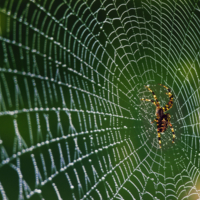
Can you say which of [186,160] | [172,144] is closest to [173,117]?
[172,144]

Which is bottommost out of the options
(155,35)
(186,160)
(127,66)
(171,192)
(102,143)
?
(171,192)

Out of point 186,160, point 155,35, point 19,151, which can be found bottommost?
point 186,160

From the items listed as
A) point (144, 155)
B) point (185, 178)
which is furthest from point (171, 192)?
point (144, 155)

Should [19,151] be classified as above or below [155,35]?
below

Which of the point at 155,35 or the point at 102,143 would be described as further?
the point at 155,35

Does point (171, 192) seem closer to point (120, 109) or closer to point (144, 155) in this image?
point (144, 155)

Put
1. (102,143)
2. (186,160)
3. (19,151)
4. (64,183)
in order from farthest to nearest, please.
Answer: (186,160)
(64,183)
(102,143)
(19,151)

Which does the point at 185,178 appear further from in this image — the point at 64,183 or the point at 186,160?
the point at 64,183

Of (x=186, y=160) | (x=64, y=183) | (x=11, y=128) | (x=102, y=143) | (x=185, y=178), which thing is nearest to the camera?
(x=102, y=143)

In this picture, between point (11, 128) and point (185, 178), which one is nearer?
point (11, 128)
